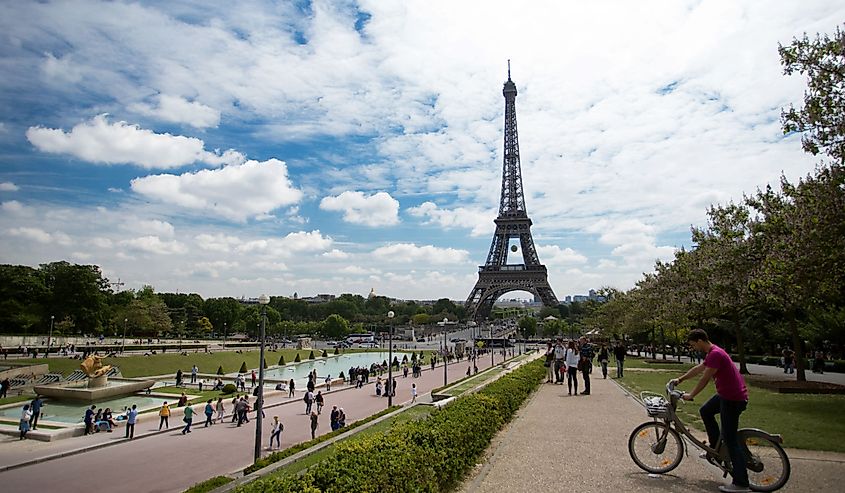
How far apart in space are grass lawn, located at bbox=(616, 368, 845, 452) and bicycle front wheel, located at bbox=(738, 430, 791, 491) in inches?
132

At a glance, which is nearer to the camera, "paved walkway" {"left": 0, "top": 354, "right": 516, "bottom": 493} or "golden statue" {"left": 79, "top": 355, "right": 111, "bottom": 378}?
"paved walkway" {"left": 0, "top": 354, "right": 516, "bottom": 493}

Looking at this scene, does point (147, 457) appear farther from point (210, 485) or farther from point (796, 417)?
point (796, 417)

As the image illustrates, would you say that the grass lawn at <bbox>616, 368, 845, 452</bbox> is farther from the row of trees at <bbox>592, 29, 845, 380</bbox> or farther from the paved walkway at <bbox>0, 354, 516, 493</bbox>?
the paved walkway at <bbox>0, 354, 516, 493</bbox>

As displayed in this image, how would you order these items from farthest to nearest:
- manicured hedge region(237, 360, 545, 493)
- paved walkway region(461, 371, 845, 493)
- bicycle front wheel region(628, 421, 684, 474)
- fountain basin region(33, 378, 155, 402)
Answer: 1. fountain basin region(33, 378, 155, 402)
2. bicycle front wheel region(628, 421, 684, 474)
3. paved walkway region(461, 371, 845, 493)
4. manicured hedge region(237, 360, 545, 493)

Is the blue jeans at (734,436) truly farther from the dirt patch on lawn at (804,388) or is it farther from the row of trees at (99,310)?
the row of trees at (99,310)

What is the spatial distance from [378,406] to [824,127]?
22.6 m

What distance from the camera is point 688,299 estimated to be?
25547 mm

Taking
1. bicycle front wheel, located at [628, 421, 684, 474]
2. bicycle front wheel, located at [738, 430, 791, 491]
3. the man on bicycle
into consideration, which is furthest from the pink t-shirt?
bicycle front wheel, located at [628, 421, 684, 474]

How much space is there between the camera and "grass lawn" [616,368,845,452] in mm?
9484

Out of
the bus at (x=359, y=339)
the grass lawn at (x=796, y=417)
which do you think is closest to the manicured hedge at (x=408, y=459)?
the grass lawn at (x=796, y=417)

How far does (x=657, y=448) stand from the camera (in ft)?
24.1

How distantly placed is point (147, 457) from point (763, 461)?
18152mm

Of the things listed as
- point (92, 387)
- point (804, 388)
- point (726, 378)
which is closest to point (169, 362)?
point (92, 387)

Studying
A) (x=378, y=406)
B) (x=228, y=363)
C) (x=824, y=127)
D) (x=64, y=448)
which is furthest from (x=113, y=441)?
(x=228, y=363)
